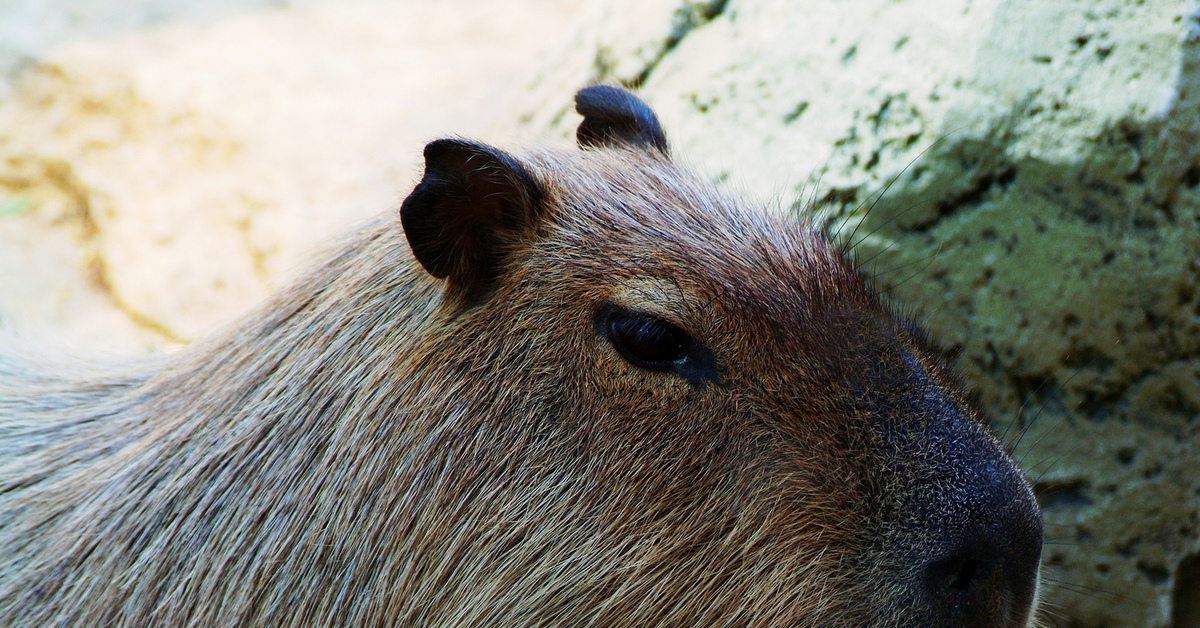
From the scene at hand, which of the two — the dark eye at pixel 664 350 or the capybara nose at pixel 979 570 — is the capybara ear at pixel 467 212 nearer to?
the dark eye at pixel 664 350

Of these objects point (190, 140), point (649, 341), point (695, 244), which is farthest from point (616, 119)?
point (190, 140)

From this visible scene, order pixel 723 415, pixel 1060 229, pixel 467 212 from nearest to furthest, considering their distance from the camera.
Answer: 1. pixel 723 415
2. pixel 467 212
3. pixel 1060 229

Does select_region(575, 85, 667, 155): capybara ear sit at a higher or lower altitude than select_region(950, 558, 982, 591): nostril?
higher

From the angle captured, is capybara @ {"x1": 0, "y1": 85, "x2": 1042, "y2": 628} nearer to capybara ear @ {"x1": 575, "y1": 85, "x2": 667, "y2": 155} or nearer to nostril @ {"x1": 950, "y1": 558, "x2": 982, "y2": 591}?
nostril @ {"x1": 950, "y1": 558, "x2": 982, "y2": 591}

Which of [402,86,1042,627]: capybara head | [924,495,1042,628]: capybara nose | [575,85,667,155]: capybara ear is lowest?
[924,495,1042,628]: capybara nose

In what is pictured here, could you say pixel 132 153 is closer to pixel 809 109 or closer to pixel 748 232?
pixel 809 109

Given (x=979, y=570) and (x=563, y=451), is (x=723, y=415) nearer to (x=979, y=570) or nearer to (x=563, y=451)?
(x=563, y=451)

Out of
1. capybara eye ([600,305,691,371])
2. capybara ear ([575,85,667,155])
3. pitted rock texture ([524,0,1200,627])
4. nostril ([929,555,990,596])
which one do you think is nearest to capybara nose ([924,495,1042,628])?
nostril ([929,555,990,596])
